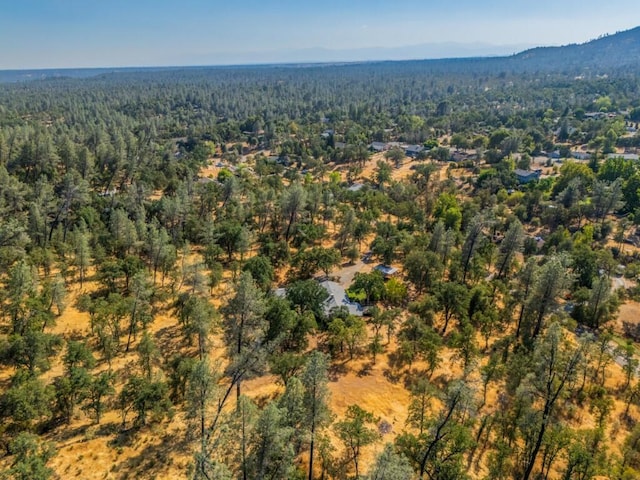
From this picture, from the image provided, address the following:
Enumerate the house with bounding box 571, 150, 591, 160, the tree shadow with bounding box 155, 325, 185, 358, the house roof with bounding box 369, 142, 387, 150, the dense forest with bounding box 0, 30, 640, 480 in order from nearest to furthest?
1. the dense forest with bounding box 0, 30, 640, 480
2. the tree shadow with bounding box 155, 325, 185, 358
3. the house with bounding box 571, 150, 591, 160
4. the house roof with bounding box 369, 142, 387, 150

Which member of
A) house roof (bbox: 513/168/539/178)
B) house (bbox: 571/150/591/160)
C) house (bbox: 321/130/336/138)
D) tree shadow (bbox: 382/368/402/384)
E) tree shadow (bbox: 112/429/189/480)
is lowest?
tree shadow (bbox: 382/368/402/384)

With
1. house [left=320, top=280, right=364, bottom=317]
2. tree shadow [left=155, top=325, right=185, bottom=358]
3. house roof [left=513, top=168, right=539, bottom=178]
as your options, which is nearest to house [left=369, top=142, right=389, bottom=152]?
house roof [left=513, top=168, right=539, bottom=178]

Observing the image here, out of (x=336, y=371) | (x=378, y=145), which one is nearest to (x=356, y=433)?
(x=336, y=371)

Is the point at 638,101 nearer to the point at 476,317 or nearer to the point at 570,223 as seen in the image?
the point at 570,223

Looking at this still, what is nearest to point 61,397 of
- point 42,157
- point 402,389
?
point 402,389

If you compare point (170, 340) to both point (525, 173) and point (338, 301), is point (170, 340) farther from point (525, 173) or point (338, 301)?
point (525, 173)

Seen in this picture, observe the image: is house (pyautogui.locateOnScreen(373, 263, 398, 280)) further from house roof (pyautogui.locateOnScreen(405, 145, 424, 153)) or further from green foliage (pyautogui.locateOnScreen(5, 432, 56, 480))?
house roof (pyautogui.locateOnScreen(405, 145, 424, 153))

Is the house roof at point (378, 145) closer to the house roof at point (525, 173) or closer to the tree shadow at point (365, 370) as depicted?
the house roof at point (525, 173)

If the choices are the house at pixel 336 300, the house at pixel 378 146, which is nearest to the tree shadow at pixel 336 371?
the house at pixel 336 300
